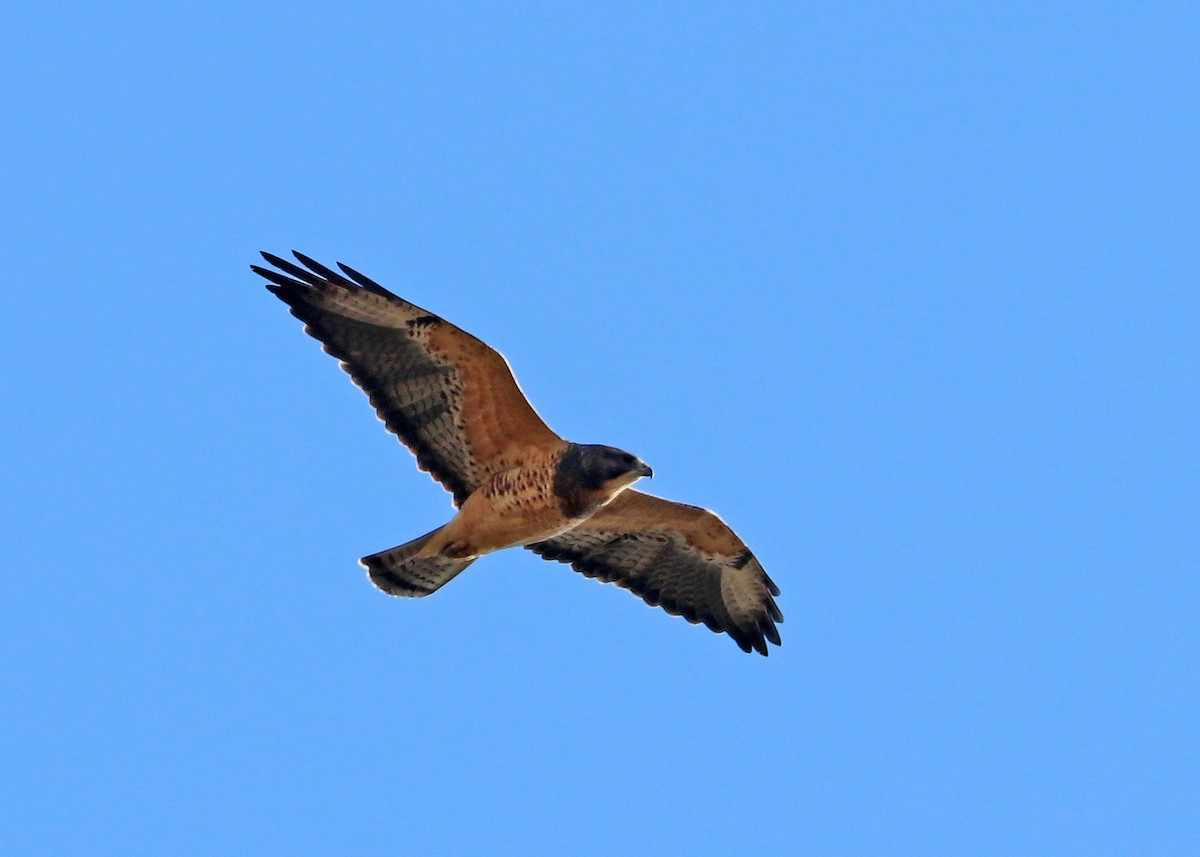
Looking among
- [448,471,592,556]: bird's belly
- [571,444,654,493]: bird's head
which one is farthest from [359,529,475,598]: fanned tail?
[571,444,654,493]: bird's head

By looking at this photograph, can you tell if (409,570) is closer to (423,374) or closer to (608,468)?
(423,374)

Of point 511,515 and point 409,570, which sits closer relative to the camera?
point 511,515

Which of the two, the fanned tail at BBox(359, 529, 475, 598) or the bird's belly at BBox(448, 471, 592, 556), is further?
the fanned tail at BBox(359, 529, 475, 598)

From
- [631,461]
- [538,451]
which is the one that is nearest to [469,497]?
[538,451]

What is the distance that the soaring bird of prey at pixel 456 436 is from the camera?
13508 mm

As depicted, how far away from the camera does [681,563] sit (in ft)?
→ 50.8

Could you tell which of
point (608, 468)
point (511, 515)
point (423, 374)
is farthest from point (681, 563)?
point (423, 374)

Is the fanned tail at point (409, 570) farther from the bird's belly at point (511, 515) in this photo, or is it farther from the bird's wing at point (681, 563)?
the bird's wing at point (681, 563)

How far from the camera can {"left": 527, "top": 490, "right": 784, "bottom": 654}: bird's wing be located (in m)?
15.1

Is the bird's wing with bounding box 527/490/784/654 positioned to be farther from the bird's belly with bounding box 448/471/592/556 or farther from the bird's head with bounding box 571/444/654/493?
the bird's head with bounding box 571/444/654/493

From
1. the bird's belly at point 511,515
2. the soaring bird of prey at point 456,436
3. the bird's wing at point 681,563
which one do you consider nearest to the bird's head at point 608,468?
the soaring bird of prey at point 456,436

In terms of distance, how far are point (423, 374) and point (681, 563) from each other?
317 cm

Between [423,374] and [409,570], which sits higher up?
[423,374]

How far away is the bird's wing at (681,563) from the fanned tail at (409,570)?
106 centimetres
